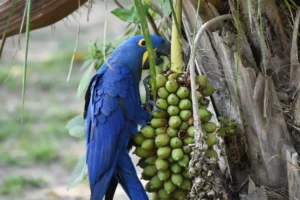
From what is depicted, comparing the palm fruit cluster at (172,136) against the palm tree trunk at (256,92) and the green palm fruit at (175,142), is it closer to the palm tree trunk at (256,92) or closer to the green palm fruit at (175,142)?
the green palm fruit at (175,142)

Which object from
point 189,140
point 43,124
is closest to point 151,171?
point 189,140

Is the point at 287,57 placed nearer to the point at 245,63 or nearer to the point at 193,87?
the point at 245,63

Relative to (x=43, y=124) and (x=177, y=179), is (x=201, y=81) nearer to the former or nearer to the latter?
(x=177, y=179)

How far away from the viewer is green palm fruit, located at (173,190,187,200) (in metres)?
1.65

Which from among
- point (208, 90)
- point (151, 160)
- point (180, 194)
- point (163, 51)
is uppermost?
point (163, 51)

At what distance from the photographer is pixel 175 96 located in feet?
5.32

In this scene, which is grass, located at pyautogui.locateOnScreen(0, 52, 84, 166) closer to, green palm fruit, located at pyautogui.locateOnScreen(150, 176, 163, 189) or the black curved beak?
the black curved beak

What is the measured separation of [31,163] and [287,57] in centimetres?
276

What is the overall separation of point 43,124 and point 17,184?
3.25ft

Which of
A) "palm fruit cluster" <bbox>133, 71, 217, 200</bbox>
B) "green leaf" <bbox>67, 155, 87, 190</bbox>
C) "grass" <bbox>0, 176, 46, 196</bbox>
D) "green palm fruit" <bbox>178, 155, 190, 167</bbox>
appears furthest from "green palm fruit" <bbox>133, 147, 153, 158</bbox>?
"grass" <bbox>0, 176, 46, 196</bbox>

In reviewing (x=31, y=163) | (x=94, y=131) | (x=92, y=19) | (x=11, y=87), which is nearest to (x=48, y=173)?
(x=31, y=163)

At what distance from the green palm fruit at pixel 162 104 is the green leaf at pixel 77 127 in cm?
56

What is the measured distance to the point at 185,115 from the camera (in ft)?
5.22

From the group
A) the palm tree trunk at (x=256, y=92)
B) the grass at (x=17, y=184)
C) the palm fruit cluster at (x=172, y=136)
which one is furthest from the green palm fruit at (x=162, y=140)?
the grass at (x=17, y=184)
